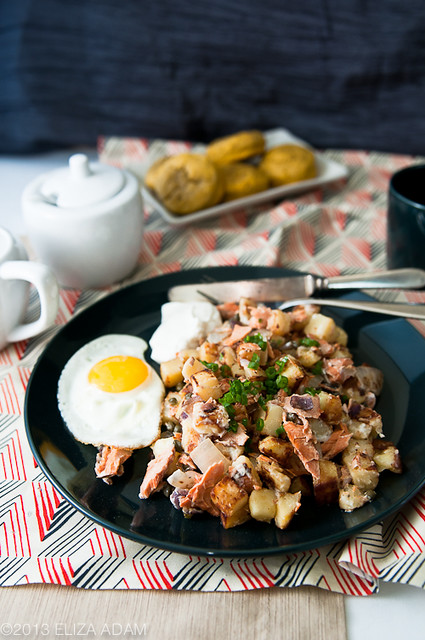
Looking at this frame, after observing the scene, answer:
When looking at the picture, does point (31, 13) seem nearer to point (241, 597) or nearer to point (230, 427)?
point (230, 427)

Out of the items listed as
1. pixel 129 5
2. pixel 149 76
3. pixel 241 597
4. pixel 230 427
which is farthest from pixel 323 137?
pixel 241 597

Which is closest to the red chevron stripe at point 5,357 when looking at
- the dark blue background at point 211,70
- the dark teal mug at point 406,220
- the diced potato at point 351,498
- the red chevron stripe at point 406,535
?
the diced potato at point 351,498

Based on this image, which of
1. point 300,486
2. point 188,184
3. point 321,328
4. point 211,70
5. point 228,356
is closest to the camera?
point 300,486

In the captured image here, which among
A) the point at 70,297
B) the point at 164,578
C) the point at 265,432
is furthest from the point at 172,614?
the point at 70,297

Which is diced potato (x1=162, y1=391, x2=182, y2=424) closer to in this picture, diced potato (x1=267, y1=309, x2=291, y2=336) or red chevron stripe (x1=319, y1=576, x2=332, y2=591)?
diced potato (x1=267, y1=309, x2=291, y2=336)

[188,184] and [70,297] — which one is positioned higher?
[188,184]

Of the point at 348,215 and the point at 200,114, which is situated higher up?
the point at 200,114

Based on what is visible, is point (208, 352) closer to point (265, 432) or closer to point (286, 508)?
point (265, 432)
